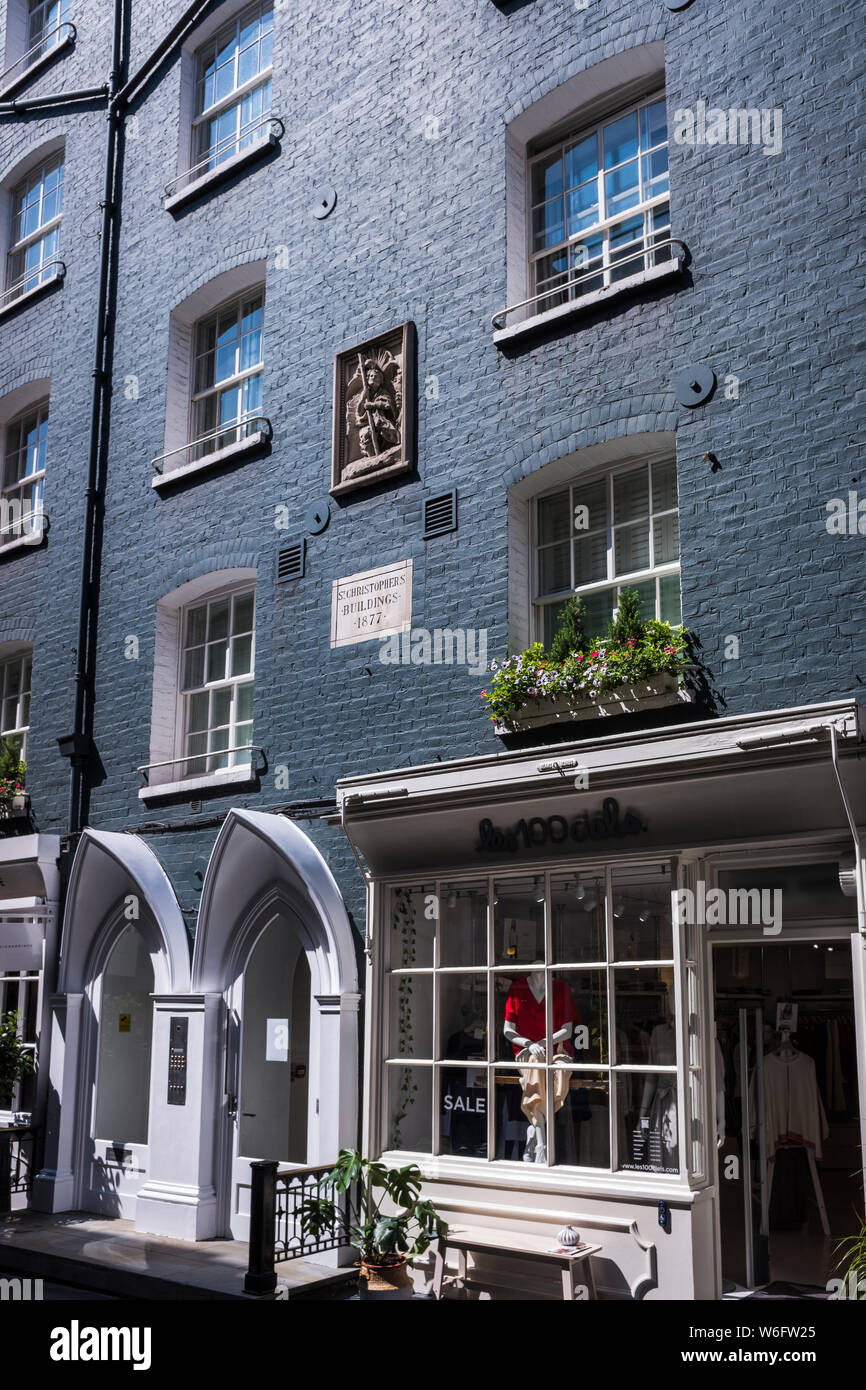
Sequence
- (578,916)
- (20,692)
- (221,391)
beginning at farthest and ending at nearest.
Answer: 1. (20,692)
2. (221,391)
3. (578,916)

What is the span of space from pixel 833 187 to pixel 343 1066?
25.1 ft

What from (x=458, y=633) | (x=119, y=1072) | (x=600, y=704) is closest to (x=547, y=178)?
(x=458, y=633)

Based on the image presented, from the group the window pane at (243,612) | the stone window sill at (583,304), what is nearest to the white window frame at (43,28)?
the window pane at (243,612)

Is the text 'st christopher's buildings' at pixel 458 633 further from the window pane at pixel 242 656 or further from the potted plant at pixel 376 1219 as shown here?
the potted plant at pixel 376 1219

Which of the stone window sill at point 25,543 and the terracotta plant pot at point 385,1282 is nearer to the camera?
the terracotta plant pot at point 385,1282

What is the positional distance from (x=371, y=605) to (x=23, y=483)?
285 inches

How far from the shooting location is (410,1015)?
1055 cm

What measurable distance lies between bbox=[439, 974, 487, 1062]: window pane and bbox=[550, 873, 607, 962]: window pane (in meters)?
0.81

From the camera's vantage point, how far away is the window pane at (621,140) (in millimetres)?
10758

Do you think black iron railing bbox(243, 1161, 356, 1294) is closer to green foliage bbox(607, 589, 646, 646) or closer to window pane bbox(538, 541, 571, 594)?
green foliage bbox(607, 589, 646, 646)

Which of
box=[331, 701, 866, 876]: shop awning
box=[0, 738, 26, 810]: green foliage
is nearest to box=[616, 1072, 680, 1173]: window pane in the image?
box=[331, 701, 866, 876]: shop awning

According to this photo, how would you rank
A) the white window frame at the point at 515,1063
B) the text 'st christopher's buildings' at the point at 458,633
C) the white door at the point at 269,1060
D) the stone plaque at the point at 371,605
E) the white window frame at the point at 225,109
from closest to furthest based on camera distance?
the white window frame at the point at 515,1063
the text 'st christopher's buildings' at the point at 458,633
the stone plaque at the point at 371,605
the white door at the point at 269,1060
the white window frame at the point at 225,109

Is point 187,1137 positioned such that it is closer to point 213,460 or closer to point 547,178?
point 213,460

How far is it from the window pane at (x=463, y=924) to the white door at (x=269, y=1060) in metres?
1.92
